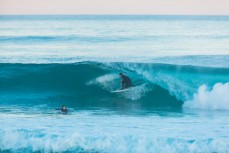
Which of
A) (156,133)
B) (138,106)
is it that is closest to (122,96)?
(138,106)

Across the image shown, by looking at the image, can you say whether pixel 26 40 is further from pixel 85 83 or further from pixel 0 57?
pixel 85 83

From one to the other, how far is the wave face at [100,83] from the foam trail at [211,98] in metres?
0.14

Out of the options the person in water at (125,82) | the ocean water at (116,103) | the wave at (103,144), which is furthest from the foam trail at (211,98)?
the wave at (103,144)

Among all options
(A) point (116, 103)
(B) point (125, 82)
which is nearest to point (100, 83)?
(B) point (125, 82)

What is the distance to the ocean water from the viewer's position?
17.5 ft

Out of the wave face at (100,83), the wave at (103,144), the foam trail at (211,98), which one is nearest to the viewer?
the wave at (103,144)

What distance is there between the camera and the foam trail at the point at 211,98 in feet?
25.0

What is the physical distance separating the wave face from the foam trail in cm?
14

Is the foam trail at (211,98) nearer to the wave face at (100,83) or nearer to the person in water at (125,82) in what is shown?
the wave face at (100,83)

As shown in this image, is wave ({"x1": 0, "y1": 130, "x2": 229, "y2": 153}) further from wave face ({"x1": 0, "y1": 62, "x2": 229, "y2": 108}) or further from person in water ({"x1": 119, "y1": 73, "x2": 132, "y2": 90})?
person in water ({"x1": 119, "y1": 73, "x2": 132, "y2": 90})

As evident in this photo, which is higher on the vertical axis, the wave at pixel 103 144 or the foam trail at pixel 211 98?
the foam trail at pixel 211 98

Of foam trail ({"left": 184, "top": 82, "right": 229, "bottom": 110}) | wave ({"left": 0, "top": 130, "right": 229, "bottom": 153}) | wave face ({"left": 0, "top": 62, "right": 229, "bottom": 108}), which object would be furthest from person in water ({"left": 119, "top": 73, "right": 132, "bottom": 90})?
wave ({"left": 0, "top": 130, "right": 229, "bottom": 153})

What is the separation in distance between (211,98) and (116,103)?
136 centimetres

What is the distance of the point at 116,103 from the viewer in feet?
26.4
